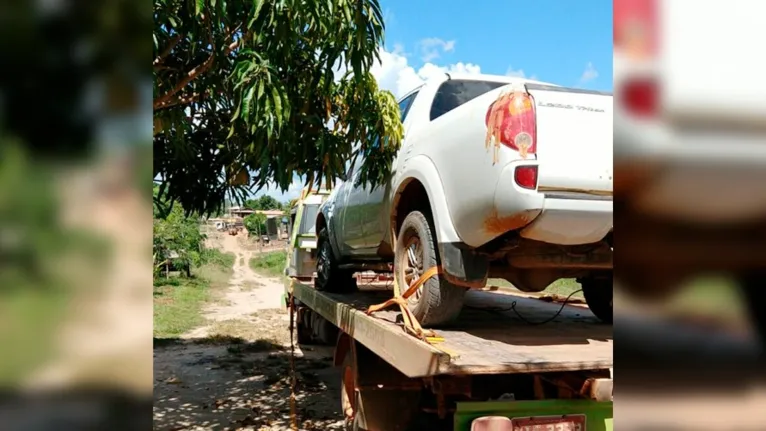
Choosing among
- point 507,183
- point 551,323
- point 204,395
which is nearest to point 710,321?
point 507,183

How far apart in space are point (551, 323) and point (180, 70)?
10.8 ft

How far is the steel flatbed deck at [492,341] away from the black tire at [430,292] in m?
0.12

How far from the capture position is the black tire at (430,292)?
10.8 feet

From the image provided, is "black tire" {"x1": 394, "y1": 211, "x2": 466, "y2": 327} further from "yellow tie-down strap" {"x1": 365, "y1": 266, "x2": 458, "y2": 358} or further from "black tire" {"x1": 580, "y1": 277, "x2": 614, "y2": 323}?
"black tire" {"x1": 580, "y1": 277, "x2": 614, "y2": 323}

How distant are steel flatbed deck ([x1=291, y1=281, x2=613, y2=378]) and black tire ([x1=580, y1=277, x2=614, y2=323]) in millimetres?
83

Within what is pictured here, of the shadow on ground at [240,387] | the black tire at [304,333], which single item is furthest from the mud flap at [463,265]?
the black tire at [304,333]

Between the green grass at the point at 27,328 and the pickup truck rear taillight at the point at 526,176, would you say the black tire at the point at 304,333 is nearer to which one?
the pickup truck rear taillight at the point at 526,176

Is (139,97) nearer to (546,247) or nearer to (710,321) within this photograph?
(710,321)

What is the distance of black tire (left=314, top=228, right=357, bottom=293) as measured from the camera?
20.8ft

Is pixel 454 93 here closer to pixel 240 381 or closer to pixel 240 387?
pixel 240 387

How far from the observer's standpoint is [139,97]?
0.85 meters

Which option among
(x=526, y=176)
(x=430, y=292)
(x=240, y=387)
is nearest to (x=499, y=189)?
(x=526, y=176)

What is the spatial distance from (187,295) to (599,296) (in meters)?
17.5

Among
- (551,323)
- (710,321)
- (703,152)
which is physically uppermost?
(703,152)
